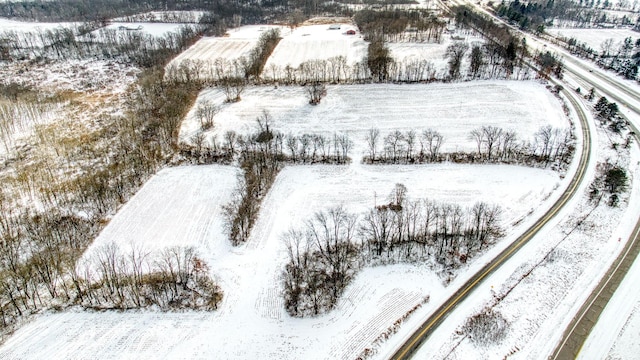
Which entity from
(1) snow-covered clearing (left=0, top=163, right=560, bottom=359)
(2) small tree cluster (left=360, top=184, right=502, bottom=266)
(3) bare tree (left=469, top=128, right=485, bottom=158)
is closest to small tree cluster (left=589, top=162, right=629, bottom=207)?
(1) snow-covered clearing (left=0, top=163, right=560, bottom=359)

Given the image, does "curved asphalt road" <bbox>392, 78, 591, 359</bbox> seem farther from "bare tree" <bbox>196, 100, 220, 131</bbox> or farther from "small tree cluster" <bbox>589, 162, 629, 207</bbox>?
"bare tree" <bbox>196, 100, 220, 131</bbox>

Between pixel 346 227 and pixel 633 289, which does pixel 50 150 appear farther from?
pixel 633 289

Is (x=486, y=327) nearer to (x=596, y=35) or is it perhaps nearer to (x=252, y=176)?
(x=252, y=176)

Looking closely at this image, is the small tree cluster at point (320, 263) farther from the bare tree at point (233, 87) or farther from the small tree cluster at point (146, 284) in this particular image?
the bare tree at point (233, 87)

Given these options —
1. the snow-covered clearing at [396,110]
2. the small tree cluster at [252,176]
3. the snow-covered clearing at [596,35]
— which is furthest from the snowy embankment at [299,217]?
the snow-covered clearing at [596,35]

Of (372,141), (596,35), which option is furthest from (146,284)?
(596,35)

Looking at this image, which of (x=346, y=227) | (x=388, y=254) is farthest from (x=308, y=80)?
(x=388, y=254)
